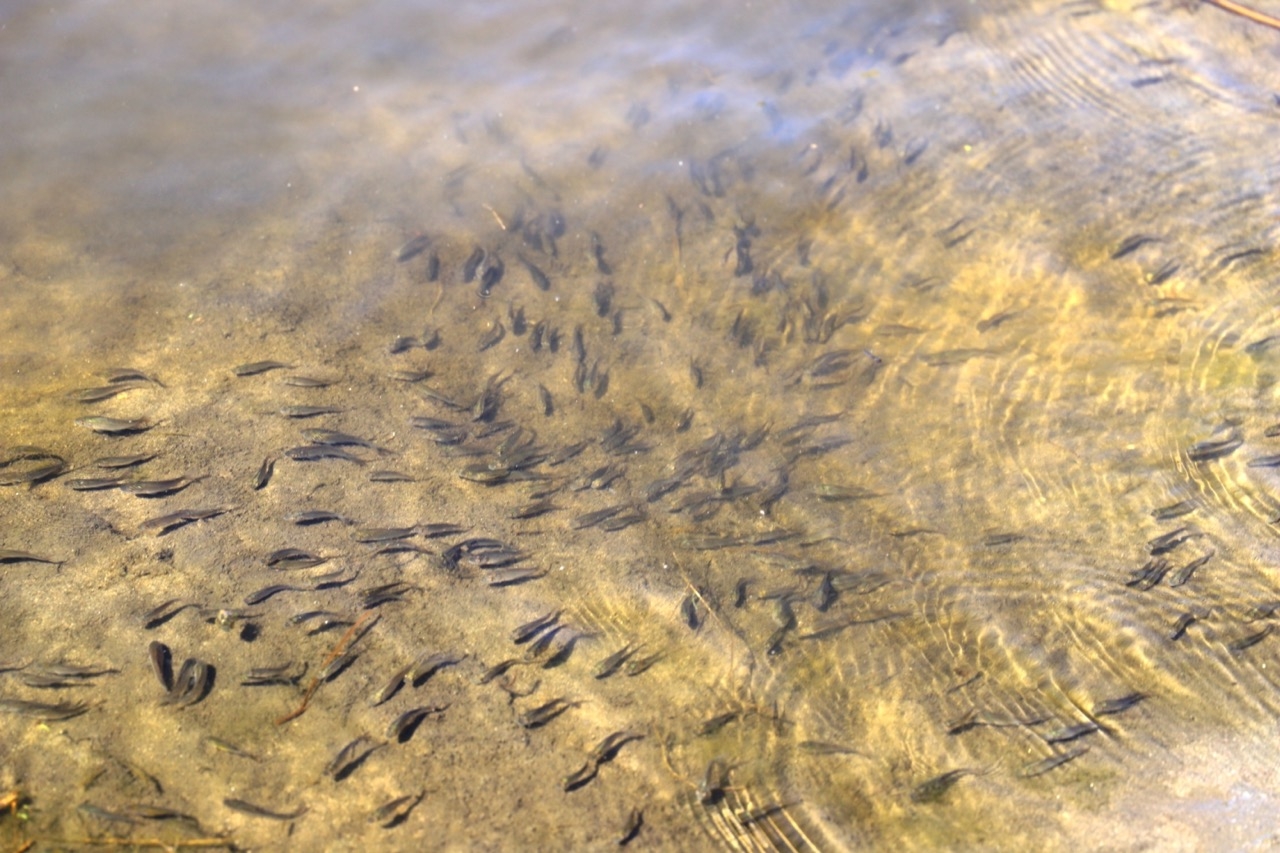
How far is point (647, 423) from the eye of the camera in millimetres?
5840

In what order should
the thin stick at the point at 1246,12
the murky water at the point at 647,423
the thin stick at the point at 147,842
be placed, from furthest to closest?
the thin stick at the point at 1246,12, the murky water at the point at 647,423, the thin stick at the point at 147,842

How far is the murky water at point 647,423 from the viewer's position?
4.21 m

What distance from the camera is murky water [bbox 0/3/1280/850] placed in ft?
13.8

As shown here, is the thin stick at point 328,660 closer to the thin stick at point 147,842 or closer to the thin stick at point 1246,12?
the thin stick at point 147,842

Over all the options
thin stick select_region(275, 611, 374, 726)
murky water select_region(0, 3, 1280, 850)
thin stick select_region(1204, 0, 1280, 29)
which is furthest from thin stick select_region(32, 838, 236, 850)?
thin stick select_region(1204, 0, 1280, 29)

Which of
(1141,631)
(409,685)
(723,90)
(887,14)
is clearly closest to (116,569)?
(409,685)

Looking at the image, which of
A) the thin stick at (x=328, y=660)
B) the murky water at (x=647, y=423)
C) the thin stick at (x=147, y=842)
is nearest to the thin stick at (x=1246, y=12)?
the murky water at (x=647, y=423)

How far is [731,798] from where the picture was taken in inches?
164

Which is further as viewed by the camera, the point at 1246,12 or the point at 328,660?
the point at 1246,12

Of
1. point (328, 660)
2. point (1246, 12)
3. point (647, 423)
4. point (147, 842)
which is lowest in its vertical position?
point (147, 842)

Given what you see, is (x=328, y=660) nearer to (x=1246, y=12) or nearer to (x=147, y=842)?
(x=147, y=842)

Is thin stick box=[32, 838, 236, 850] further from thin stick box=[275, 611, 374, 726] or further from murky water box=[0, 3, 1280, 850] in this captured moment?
thin stick box=[275, 611, 374, 726]

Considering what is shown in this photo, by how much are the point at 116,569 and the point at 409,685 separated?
5.39ft

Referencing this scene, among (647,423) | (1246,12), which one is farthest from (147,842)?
(1246,12)
